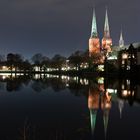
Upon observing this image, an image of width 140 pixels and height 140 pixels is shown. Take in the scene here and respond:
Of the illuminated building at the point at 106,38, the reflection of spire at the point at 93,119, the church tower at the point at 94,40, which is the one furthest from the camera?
the illuminated building at the point at 106,38

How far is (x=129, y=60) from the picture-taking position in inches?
4060

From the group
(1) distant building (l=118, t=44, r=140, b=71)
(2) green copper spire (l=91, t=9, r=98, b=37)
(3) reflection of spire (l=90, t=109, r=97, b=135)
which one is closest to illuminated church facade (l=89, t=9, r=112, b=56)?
(2) green copper spire (l=91, t=9, r=98, b=37)

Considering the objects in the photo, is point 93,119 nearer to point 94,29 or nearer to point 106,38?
point 94,29

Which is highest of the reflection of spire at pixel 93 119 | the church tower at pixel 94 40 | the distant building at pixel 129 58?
the church tower at pixel 94 40

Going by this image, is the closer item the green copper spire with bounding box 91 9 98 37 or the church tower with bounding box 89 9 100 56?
the church tower with bounding box 89 9 100 56

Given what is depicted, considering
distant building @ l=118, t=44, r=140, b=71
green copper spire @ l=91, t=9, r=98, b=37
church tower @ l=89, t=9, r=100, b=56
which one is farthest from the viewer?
green copper spire @ l=91, t=9, r=98, b=37

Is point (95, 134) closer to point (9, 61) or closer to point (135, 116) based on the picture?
point (135, 116)

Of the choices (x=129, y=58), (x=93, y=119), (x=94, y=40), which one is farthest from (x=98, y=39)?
(x=93, y=119)

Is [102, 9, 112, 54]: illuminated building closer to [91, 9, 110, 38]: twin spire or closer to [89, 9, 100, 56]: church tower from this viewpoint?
[91, 9, 110, 38]: twin spire

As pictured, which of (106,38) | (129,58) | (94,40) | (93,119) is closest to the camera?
(93,119)

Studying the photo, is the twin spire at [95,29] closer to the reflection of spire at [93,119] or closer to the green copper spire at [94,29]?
the green copper spire at [94,29]

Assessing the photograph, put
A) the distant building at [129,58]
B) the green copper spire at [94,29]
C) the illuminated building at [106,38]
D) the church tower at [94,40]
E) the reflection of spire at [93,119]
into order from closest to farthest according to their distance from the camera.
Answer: the reflection of spire at [93,119] → the distant building at [129,58] → the church tower at [94,40] → the illuminated building at [106,38] → the green copper spire at [94,29]

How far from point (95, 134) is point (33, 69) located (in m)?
160

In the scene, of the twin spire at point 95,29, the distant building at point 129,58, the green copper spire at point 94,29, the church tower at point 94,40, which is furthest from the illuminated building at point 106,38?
the distant building at point 129,58
